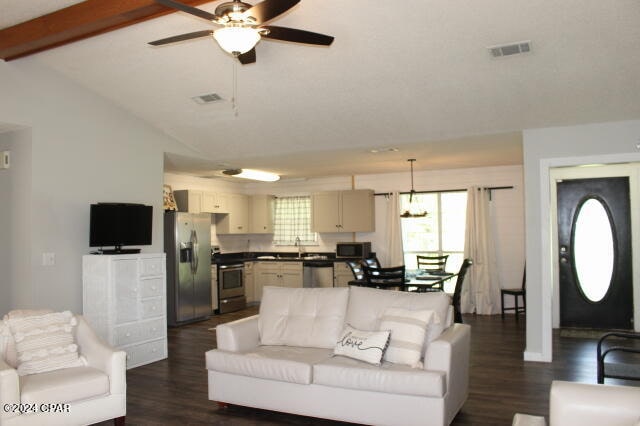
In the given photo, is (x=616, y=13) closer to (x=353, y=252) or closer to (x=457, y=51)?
(x=457, y=51)

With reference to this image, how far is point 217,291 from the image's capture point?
344 inches

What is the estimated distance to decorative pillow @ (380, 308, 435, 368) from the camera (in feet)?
12.1

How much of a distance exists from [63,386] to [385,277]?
3.82m

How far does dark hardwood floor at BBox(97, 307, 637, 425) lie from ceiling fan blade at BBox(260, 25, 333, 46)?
8.70 feet

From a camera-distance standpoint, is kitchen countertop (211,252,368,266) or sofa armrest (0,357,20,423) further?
kitchen countertop (211,252,368,266)

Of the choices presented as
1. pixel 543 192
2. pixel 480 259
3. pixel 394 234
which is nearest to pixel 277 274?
pixel 394 234

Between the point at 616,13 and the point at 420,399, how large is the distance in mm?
3032

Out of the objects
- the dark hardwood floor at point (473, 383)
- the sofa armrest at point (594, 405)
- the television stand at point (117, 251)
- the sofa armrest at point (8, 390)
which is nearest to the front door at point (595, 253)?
the dark hardwood floor at point (473, 383)

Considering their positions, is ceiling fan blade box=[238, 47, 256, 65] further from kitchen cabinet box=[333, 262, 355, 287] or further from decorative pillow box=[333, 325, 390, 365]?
kitchen cabinet box=[333, 262, 355, 287]

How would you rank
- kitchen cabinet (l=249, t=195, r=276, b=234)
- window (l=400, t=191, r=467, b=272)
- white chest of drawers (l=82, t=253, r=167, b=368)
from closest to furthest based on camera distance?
white chest of drawers (l=82, t=253, r=167, b=368) → window (l=400, t=191, r=467, b=272) → kitchen cabinet (l=249, t=195, r=276, b=234)

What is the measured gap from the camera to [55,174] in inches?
206

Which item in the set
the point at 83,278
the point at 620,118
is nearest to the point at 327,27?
the point at 620,118

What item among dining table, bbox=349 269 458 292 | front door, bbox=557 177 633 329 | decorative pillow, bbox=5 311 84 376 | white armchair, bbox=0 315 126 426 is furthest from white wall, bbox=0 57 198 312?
front door, bbox=557 177 633 329

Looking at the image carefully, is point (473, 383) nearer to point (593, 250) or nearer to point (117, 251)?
point (593, 250)
